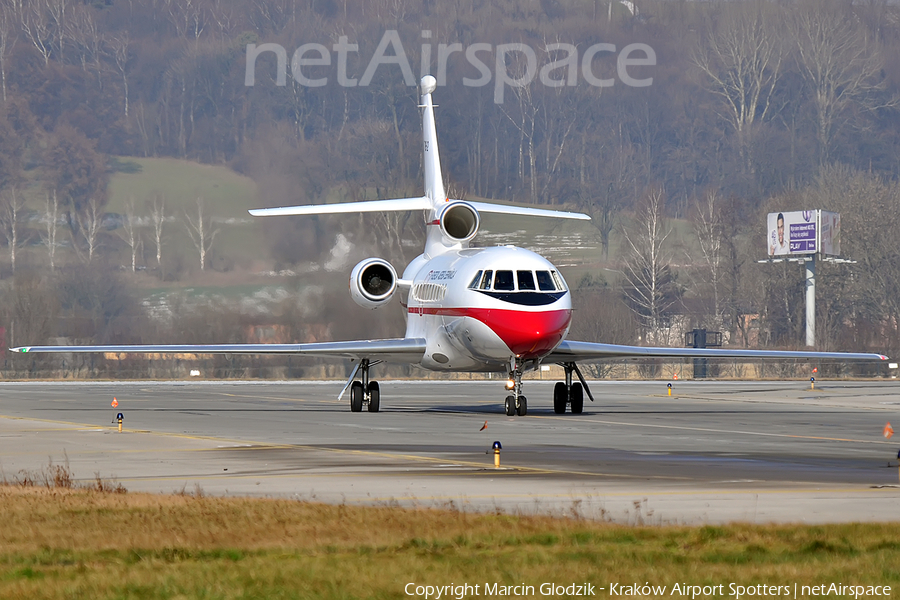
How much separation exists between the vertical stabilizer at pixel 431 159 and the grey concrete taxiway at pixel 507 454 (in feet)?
20.0

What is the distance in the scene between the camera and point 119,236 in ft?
372

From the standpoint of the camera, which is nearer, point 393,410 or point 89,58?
point 393,410

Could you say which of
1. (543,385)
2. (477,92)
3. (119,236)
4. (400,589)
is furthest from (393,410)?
(477,92)

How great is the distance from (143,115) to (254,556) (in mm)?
150491

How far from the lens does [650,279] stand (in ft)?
380

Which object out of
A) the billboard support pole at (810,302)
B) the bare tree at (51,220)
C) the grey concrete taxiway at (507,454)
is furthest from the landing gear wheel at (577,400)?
the bare tree at (51,220)

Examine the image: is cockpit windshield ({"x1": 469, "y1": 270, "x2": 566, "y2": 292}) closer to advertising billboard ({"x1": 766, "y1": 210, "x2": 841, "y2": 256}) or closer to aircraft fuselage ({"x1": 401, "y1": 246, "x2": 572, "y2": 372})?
aircraft fuselage ({"x1": 401, "y1": 246, "x2": 572, "y2": 372})

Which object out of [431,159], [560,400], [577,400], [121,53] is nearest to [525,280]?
[560,400]

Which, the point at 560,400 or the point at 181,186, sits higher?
the point at 181,186

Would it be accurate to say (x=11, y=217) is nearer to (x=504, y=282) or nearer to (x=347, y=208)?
(x=347, y=208)

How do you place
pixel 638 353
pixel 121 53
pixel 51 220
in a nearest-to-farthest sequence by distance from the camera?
pixel 638 353
pixel 51 220
pixel 121 53

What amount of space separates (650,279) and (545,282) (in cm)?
8678

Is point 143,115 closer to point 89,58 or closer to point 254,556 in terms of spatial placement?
point 89,58

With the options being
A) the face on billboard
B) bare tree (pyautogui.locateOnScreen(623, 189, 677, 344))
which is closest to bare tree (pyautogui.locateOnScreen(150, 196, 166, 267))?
bare tree (pyautogui.locateOnScreen(623, 189, 677, 344))
